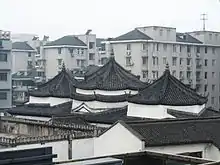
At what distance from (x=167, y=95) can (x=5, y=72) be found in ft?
61.0

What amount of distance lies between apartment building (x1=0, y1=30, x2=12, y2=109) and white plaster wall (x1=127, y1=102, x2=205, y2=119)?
56.3 feet

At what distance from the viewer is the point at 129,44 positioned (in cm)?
4222

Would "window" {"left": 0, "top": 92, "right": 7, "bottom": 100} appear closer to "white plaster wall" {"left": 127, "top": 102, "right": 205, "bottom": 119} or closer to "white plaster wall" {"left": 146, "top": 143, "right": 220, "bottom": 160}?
"white plaster wall" {"left": 127, "top": 102, "right": 205, "bottom": 119}

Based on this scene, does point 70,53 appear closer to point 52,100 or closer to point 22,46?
point 22,46

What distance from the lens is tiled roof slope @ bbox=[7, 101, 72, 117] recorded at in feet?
84.2

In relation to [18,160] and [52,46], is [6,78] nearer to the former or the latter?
[52,46]

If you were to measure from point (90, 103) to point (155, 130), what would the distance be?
8.78m

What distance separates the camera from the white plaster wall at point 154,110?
69.1 feet

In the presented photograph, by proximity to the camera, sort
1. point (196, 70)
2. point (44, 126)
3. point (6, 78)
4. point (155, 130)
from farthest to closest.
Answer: point (196, 70) → point (6, 78) → point (44, 126) → point (155, 130)

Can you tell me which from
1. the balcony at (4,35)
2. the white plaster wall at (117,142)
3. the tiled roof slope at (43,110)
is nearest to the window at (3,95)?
the balcony at (4,35)

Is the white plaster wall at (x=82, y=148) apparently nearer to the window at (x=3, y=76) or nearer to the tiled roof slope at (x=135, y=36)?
the window at (x=3, y=76)

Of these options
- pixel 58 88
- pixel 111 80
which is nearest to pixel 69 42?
pixel 58 88

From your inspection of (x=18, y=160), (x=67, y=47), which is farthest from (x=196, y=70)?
(x=18, y=160)

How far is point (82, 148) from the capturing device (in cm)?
1798
